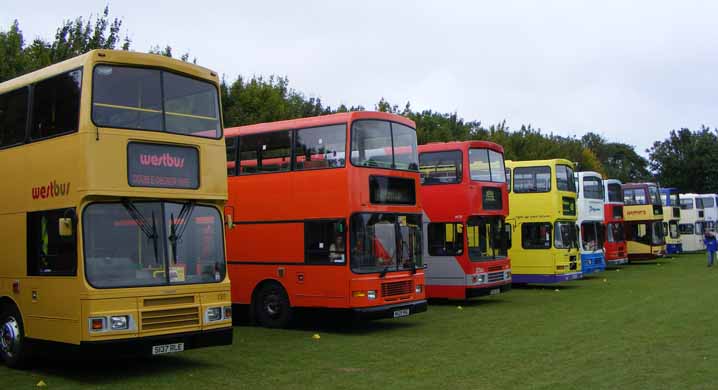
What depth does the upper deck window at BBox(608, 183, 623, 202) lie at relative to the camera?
35.2m

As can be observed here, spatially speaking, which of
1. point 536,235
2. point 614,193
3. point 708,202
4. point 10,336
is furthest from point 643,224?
point 10,336

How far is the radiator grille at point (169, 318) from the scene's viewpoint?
1023 centimetres

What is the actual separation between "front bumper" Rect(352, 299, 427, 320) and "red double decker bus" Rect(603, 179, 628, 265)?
67.1 ft

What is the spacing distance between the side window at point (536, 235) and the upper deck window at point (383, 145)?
32.0 feet

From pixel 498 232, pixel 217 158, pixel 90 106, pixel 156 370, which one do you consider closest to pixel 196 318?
pixel 156 370

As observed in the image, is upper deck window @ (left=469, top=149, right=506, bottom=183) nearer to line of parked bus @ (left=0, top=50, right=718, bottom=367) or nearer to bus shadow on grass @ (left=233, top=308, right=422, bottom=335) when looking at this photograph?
line of parked bus @ (left=0, top=50, right=718, bottom=367)

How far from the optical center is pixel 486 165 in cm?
2089

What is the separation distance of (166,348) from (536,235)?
16863mm

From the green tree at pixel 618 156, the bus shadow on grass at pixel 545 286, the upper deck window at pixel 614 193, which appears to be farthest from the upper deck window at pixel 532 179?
the green tree at pixel 618 156

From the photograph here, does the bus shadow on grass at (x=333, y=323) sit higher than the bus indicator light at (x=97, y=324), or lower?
lower

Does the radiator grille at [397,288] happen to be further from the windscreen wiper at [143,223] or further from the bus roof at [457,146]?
the windscreen wiper at [143,223]

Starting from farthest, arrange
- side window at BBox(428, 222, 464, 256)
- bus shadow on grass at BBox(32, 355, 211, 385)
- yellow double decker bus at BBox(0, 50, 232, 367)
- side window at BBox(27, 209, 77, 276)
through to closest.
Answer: side window at BBox(428, 222, 464, 256), bus shadow on grass at BBox(32, 355, 211, 385), side window at BBox(27, 209, 77, 276), yellow double decker bus at BBox(0, 50, 232, 367)

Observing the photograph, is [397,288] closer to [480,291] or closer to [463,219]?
[463,219]

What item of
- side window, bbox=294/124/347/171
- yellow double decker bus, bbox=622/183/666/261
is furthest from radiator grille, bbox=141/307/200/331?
yellow double decker bus, bbox=622/183/666/261
